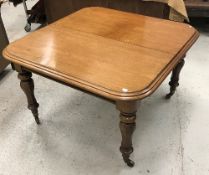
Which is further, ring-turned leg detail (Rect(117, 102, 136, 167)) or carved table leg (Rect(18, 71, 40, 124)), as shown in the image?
carved table leg (Rect(18, 71, 40, 124))

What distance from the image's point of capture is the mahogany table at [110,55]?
0.93m

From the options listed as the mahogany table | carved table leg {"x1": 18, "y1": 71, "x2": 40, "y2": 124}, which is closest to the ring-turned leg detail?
the mahogany table

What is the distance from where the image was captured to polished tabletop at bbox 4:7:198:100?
93 centimetres

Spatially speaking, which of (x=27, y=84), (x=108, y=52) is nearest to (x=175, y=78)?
(x=108, y=52)

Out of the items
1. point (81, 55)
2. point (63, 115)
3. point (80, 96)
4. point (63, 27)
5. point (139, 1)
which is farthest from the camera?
point (139, 1)

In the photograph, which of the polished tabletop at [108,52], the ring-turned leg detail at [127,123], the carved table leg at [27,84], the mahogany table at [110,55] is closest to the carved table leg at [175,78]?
the mahogany table at [110,55]

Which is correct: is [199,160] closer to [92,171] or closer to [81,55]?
[92,171]

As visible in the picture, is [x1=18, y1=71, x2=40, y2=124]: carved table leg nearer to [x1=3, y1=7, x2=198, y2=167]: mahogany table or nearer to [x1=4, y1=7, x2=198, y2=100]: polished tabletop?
[x1=3, y1=7, x2=198, y2=167]: mahogany table

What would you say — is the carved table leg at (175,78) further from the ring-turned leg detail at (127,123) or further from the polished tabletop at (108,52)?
the ring-turned leg detail at (127,123)

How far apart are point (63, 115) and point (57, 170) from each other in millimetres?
385

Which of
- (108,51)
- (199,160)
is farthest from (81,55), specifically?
(199,160)

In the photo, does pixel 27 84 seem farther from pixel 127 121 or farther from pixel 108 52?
pixel 127 121

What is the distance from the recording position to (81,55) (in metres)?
1.10

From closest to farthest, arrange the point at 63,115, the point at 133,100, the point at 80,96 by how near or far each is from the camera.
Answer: the point at 133,100 → the point at 63,115 → the point at 80,96
